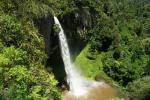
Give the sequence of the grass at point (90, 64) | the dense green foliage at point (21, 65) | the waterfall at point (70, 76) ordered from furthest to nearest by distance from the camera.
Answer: the grass at point (90, 64)
the waterfall at point (70, 76)
the dense green foliage at point (21, 65)

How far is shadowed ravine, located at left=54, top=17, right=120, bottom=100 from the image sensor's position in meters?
30.0

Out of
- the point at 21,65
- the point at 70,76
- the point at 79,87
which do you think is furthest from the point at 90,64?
the point at 21,65

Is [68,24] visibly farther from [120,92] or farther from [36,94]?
[36,94]

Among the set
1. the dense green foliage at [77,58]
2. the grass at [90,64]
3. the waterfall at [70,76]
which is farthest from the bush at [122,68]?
the waterfall at [70,76]

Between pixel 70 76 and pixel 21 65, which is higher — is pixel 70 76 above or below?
below

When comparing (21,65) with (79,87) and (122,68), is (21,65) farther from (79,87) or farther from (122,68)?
(122,68)

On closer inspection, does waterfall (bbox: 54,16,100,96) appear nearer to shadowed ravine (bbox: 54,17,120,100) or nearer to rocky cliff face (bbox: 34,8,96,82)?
shadowed ravine (bbox: 54,17,120,100)

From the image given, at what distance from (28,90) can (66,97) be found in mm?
15957

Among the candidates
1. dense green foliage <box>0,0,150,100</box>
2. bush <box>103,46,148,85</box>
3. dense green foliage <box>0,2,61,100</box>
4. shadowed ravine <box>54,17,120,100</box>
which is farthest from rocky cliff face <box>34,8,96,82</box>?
dense green foliage <box>0,2,61,100</box>

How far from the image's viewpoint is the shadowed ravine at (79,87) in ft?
98.4

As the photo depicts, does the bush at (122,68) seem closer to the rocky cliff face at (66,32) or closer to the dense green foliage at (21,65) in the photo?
the rocky cliff face at (66,32)

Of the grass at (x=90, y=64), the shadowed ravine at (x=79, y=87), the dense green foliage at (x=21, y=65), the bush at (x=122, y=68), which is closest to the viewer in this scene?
the dense green foliage at (x=21, y=65)

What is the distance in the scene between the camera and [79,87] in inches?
1284

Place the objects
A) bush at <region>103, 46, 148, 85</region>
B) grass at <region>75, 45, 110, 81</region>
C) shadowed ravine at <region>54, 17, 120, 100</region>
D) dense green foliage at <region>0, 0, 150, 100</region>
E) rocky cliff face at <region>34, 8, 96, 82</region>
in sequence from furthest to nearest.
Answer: bush at <region>103, 46, 148, 85</region> → grass at <region>75, 45, 110, 81</region> → shadowed ravine at <region>54, 17, 120, 100</region> → rocky cliff face at <region>34, 8, 96, 82</region> → dense green foliage at <region>0, 0, 150, 100</region>
